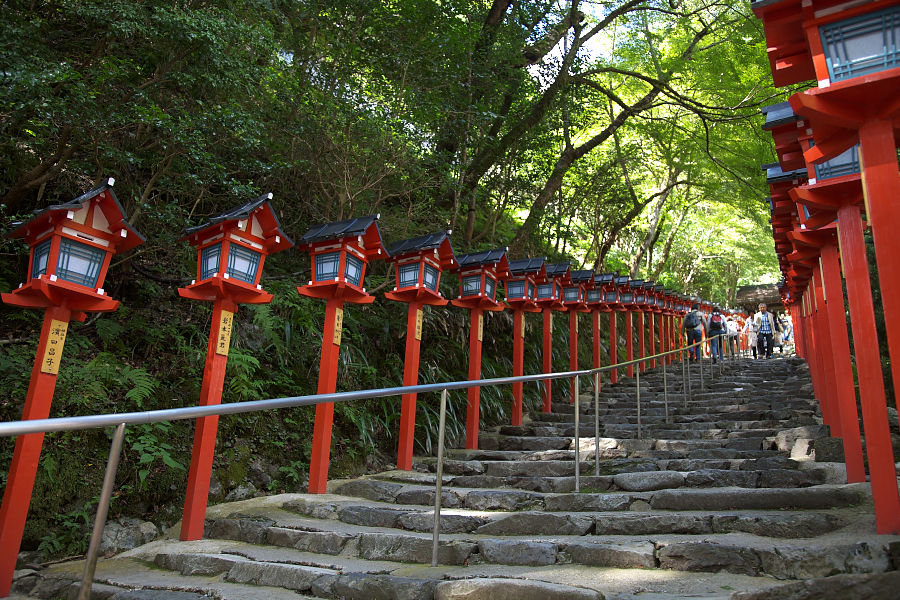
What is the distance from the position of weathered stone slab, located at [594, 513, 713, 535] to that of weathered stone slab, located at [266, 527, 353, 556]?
176 cm

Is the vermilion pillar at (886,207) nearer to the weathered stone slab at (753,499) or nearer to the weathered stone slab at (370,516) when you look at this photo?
the weathered stone slab at (753,499)

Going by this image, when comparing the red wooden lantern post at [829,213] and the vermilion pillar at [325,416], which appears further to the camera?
the vermilion pillar at [325,416]

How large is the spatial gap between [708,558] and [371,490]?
→ 3.23m

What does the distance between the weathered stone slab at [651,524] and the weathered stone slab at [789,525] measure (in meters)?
0.17

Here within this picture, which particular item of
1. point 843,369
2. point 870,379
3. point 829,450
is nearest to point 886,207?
point 870,379

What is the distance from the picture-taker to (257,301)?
5.08 meters

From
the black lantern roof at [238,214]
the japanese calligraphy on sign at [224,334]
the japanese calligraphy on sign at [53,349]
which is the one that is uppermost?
the black lantern roof at [238,214]

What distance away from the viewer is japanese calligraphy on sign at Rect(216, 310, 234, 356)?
4836 millimetres

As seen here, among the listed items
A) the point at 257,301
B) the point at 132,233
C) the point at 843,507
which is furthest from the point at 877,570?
the point at 132,233

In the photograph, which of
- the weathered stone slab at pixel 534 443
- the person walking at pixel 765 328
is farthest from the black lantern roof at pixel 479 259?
the person walking at pixel 765 328

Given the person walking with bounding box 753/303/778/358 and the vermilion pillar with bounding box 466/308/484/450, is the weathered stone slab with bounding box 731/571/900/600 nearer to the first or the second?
the vermilion pillar with bounding box 466/308/484/450

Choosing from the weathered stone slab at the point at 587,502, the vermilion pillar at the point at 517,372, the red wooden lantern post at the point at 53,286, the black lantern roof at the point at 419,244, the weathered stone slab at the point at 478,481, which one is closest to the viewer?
the red wooden lantern post at the point at 53,286

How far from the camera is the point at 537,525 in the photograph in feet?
13.4

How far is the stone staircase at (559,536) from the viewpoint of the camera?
2910 millimetres
